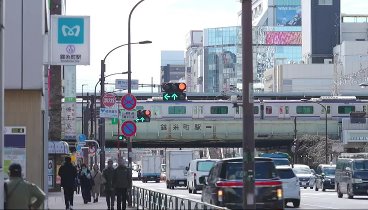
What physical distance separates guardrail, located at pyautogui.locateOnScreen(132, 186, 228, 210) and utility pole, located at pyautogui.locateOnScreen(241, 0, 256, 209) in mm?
1299

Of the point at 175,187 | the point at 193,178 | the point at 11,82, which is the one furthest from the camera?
the point at 175,187

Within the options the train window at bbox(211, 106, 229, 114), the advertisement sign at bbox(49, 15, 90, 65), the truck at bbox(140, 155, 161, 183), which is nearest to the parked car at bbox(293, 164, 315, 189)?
the train window at bbox(211, 106, 229, 114)

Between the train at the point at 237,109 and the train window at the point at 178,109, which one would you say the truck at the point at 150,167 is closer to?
the train at the point at 237,109

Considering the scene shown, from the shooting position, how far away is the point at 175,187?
68.8 metres

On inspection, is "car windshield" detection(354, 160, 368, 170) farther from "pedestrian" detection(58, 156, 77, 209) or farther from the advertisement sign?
the advertisement sign

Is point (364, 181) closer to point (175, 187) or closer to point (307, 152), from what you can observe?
point (175, 187)

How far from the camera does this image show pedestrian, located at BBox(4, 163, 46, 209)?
14977 millimetres

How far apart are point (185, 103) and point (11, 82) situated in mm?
58705

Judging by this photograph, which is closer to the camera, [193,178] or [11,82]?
[11,82]

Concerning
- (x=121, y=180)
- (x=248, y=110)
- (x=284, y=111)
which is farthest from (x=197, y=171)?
(x=284, y=111)

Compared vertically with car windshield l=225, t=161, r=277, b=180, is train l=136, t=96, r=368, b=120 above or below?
above

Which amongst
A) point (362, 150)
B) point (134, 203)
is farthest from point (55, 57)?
point (362, 150)

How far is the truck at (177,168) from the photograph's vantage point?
66438 millimetres

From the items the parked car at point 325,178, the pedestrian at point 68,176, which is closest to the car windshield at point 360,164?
the parked car at point 325,178
